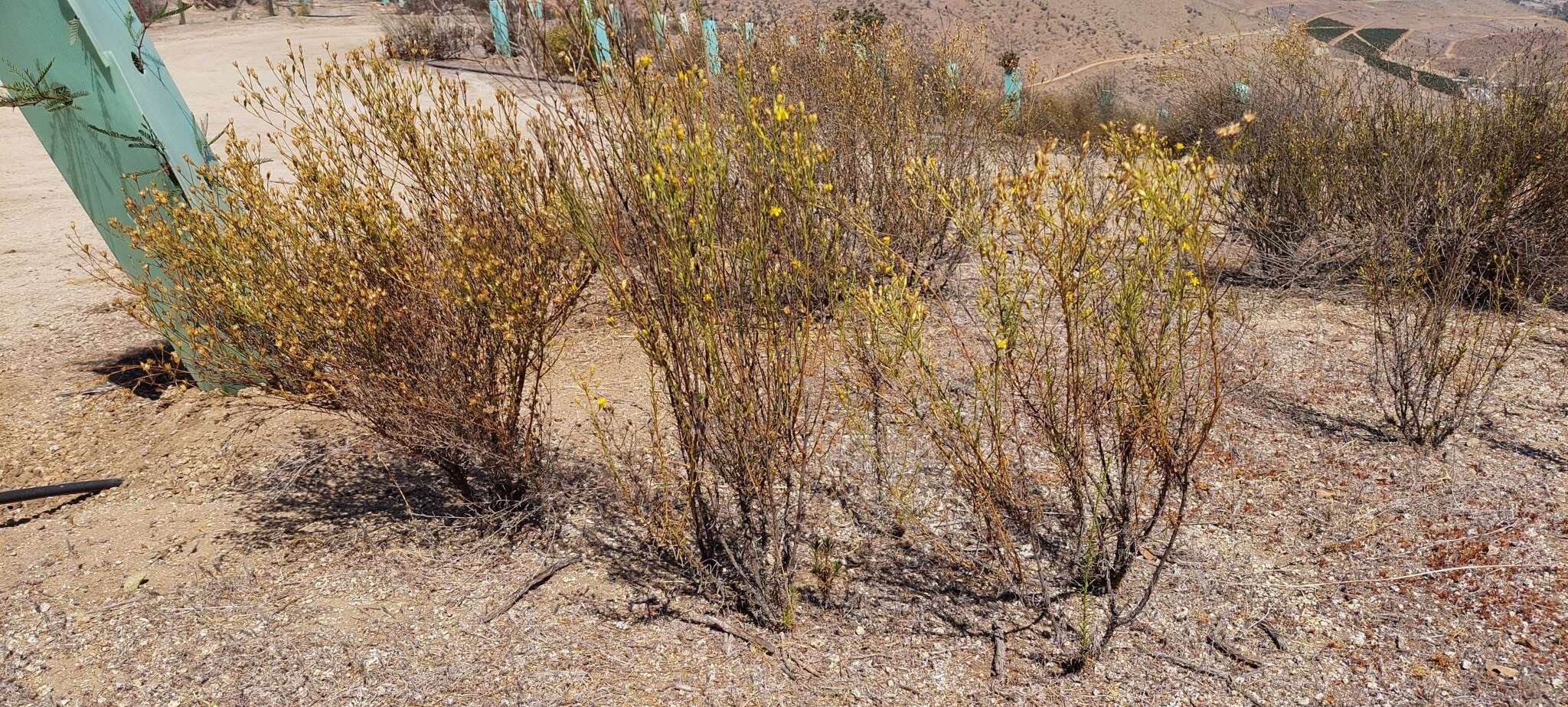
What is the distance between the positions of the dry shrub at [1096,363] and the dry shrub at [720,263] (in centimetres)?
30

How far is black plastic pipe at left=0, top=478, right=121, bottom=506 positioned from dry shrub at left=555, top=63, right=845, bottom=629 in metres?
2.20

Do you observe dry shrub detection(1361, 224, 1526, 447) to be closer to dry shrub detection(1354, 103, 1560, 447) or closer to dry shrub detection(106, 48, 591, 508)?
dry shrub detection(1354, 103, 1560, 447)

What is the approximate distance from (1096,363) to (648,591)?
1.55 m

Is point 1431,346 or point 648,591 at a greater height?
point 1431,346

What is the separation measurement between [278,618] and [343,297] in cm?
96

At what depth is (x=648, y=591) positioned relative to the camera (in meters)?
2.90

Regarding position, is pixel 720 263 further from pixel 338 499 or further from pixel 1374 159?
pixel 1374 159

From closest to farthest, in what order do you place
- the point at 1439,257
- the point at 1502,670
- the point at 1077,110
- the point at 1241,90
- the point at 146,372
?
1. the point at 1502,670
2. the point at 146,372
3. the point at 1439,257
4. the point at 1241,90
5. the point at 1077,110

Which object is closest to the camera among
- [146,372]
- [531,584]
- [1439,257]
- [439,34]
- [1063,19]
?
[531,584]

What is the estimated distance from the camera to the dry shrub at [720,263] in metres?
2.14

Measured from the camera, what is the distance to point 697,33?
8.16 ft

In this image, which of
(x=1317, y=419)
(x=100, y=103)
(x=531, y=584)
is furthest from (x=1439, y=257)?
(x=100, y=103)

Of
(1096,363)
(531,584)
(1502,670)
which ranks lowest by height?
(1502,670)

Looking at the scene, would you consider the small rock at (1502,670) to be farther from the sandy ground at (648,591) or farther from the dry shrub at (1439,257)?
the dry shrub at (1439,257)
